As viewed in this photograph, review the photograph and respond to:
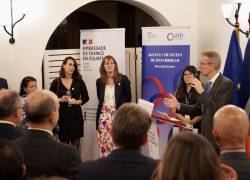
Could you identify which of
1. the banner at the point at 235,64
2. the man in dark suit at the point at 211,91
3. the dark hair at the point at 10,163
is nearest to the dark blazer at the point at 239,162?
the dark hair at the point at 10,163

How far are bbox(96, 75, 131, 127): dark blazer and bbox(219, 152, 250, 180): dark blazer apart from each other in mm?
3928

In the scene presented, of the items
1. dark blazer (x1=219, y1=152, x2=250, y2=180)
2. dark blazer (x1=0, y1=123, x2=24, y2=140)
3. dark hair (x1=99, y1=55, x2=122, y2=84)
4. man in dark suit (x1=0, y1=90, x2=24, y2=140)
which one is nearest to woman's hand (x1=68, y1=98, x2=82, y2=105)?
dark hair (x1=99, y1=55, x2=122, y2=84)

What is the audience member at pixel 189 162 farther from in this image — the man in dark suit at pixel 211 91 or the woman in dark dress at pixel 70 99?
the woman in dark dress at pixel 70 99

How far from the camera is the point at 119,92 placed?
621 centimetres

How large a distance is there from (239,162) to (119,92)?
4010 millimetres

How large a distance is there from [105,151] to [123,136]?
13.3 ft

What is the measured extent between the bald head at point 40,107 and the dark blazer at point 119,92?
3410 millimetres

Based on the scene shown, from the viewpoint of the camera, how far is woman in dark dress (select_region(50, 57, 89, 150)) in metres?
6.14

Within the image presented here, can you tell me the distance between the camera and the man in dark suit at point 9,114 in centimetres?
308

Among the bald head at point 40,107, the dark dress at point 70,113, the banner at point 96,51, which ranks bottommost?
the dark dress at point 70,113

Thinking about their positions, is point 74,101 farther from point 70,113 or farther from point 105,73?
point 105,73

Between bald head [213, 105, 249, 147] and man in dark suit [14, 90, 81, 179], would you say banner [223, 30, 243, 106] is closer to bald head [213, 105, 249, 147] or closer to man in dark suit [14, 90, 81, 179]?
bald head [213, 105, 249, 147]

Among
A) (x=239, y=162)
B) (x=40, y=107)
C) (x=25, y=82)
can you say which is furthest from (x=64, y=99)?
(x=239, y=162)

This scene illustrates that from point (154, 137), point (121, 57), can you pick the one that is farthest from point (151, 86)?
point (154, 137)
